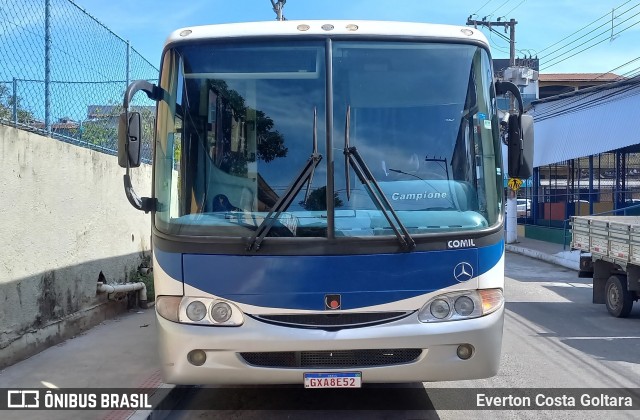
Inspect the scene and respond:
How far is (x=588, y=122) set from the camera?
2372 centimetres

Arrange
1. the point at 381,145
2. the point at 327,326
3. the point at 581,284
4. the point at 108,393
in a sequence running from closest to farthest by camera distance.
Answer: the point at 327,326, the point at 381,145, the point at 108,393, the point at 581,284

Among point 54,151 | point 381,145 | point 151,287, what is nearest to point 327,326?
point 381,145

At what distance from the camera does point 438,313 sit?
450cm

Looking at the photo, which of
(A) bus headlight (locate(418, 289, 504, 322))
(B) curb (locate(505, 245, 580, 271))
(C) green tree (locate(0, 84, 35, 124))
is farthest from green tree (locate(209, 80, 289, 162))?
(B) curb (locate(505, 245, 580, 271))

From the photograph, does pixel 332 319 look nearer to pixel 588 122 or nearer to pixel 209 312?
pixel 209 312

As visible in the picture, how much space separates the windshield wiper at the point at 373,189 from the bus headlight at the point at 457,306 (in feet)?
1.47

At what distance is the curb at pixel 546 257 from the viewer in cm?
1930

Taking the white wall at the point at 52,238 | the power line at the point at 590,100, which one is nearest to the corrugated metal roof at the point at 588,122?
the power line at the point at 590,100

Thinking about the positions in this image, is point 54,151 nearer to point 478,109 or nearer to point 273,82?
point 273,82

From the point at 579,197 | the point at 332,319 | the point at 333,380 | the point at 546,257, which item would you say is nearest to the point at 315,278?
the point at 332,319

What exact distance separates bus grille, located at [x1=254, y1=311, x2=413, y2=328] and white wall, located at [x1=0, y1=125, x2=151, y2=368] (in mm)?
3360

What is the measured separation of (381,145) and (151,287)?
706 cm

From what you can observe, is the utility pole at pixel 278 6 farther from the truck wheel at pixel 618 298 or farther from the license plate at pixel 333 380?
the license plate at pixel 333 380

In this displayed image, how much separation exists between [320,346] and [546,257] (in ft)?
62.7
